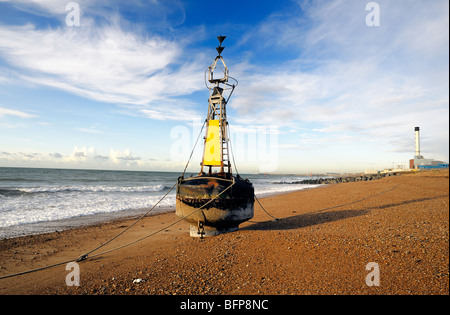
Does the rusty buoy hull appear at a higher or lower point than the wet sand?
higher

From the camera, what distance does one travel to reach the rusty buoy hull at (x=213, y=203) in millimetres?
7402

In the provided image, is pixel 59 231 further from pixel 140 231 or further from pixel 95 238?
pixel 140 231

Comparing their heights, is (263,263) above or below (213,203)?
below

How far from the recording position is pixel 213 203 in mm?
7398

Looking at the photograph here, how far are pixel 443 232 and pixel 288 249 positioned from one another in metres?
4.53

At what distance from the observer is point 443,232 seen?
655cm

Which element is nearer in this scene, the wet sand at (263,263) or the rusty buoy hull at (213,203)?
the wet sand at (263,263)

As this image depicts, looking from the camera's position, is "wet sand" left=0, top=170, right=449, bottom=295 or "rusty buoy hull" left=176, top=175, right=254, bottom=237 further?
"rusty buoy hull" left=176, top=175, right=254, bottom=237

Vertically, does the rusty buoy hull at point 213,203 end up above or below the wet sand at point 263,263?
above

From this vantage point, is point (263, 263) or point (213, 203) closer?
point (263, 263)

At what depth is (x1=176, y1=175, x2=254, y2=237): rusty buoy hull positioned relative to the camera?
7.40 m
